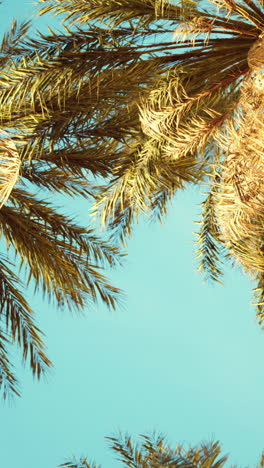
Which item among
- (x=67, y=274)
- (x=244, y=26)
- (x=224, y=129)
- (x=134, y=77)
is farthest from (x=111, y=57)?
(x=67, y=274)

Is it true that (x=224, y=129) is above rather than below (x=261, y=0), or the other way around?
below

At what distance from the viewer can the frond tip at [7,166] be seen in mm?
6547

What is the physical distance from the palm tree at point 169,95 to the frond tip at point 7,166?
0.80m

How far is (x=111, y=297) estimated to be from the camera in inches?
373

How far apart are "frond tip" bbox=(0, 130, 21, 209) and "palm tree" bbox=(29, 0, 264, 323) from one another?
2.61ft

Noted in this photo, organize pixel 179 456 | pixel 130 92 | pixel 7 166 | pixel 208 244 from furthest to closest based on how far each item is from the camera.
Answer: pixel 208 244, pixel 130 92, pixel 7 166, pixel 179 456

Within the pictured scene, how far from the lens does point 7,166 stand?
6621mm

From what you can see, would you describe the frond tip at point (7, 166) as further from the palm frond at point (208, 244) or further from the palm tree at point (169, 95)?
the palm frond at point (208, 244)

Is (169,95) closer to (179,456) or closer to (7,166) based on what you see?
(7,166)

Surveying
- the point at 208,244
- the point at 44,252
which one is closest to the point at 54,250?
the point at 44,252

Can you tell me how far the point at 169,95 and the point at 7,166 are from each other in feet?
7.77

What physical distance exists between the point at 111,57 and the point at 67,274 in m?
2.86

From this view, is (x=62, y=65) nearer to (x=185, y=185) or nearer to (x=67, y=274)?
(x=67, y=274)

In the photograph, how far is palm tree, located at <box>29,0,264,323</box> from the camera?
7.62 metres
